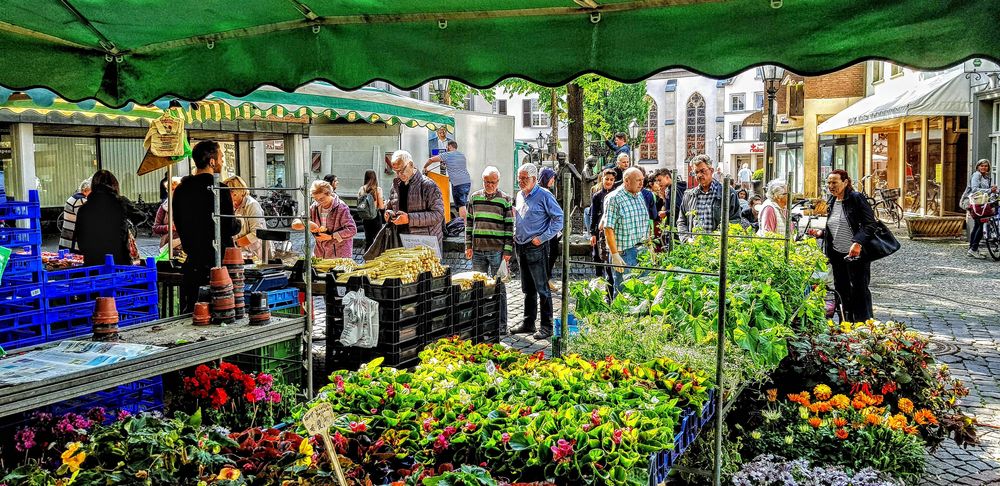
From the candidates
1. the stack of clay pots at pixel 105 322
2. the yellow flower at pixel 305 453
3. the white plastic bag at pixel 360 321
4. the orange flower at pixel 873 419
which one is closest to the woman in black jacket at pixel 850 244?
the orange flower at pixel 873 419

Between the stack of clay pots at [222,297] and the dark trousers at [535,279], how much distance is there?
4753 mm

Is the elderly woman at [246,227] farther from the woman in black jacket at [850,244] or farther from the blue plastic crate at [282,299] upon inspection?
the woman in black jacket at [850,244]

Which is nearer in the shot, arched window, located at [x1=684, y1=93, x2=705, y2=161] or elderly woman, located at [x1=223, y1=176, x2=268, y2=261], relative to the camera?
elderly woman, located at [x1=223, y1=176, x2=268, y2=261]

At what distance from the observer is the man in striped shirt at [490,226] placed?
8859 millimetres

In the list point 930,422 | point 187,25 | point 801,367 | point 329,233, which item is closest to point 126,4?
point 187,25

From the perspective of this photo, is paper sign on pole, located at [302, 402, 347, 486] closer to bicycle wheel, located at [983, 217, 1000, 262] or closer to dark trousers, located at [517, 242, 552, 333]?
dark trousers, located at [517, 242, 552, 333]

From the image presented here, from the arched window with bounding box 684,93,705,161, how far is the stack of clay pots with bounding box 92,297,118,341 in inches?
2823

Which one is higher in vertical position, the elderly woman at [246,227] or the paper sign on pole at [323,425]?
the elderly woman at [246,227]

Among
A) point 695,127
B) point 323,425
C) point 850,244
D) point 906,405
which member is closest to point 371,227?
point 850,244

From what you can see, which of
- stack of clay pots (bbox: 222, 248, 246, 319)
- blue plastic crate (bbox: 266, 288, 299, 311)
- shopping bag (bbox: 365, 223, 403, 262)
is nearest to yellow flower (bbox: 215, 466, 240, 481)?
stack of clay pots (bbox: 222, 248, 246, 319)

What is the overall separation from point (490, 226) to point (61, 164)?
20017mm

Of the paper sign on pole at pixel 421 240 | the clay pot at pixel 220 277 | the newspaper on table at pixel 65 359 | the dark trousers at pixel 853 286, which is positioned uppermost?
the clay pot at pixel 220 277

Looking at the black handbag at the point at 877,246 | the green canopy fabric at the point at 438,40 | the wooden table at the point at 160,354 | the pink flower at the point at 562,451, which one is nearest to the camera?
the pink flower at the point at 562,451

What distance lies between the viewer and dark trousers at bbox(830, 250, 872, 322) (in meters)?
8.41
